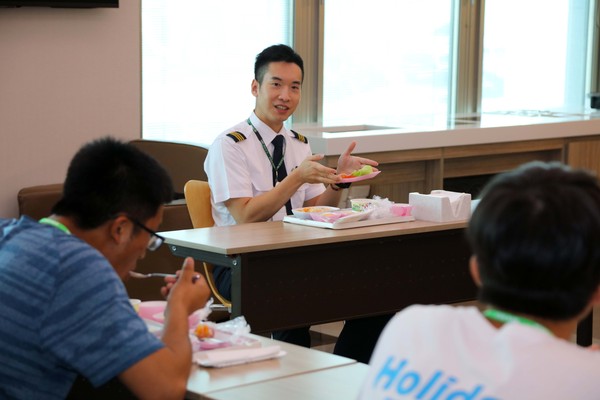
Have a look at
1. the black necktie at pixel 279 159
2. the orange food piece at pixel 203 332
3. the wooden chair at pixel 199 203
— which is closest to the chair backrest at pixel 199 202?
the wooden chair at pixel 199 203

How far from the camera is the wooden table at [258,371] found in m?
1.95

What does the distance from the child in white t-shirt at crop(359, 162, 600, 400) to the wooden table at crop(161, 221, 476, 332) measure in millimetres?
1829

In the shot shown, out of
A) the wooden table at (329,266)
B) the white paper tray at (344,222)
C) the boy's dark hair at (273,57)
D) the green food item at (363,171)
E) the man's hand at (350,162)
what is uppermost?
the boy's dark hair at (273,57)

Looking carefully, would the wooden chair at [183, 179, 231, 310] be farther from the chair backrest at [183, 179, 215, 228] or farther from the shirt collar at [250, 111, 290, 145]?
the shirt collar at [250, 111, 290, 145]

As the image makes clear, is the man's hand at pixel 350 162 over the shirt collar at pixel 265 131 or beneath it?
Answer: beneath

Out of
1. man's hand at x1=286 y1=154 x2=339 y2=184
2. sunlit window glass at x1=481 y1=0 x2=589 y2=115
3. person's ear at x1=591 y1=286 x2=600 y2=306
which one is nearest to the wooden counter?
sunlit window glass at x1=481 y1=0 x2=589 y2=115

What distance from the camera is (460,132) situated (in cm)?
573

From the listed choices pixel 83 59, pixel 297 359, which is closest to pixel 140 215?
pixel 297 359

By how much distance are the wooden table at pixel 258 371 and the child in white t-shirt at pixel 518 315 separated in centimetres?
61

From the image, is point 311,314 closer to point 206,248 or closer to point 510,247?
point 206,248

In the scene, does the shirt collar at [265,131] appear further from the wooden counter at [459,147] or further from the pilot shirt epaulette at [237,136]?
the wooden counter at [459,147]

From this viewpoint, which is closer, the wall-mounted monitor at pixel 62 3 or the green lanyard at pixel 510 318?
the green lanyard at pixel 510 318

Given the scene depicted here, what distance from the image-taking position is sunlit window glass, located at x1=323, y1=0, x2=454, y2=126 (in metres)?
6.23

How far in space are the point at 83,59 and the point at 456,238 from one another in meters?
2.19
